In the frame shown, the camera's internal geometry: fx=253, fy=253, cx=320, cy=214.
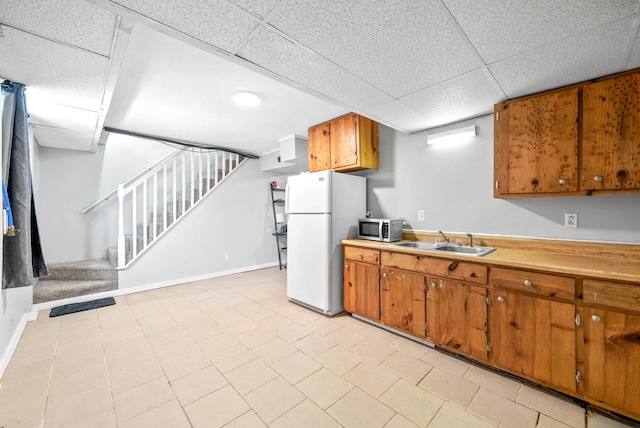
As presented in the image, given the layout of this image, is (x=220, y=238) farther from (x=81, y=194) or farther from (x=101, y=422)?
(x=101, y=422)

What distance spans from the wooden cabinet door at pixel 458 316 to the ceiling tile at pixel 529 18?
166cm

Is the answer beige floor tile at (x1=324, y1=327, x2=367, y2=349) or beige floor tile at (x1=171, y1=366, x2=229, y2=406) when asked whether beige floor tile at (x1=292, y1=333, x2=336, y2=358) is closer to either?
beige floor tile at (x1=324, y1=327, x2=367, y2=349)

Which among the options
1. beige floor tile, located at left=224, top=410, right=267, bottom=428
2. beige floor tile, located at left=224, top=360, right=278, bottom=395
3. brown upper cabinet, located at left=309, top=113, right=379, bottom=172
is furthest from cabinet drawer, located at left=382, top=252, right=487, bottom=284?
beige floor tile, located at left=224, top=410, right=267, bottom=428

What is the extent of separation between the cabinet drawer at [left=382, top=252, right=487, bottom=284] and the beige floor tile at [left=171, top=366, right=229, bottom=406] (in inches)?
68.8

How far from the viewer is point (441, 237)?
2.80 m

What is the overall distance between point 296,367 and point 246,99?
2583 millimetres

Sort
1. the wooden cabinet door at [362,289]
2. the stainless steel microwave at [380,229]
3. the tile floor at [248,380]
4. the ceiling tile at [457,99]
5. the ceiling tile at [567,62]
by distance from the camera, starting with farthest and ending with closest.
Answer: the stainless steel microwave at [380,229] < the wooden cabinet door at [362,289] < the ceiling tile at [457,99] < the tile floor at [248,380] < the ceiling tile at [567,62]

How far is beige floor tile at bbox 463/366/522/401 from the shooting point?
1730 mm

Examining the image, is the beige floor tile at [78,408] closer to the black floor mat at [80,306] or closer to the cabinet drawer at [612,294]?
the black floor mat at [80,306]

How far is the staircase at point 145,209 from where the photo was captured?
3.54 metres

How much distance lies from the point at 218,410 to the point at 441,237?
252 centimetres

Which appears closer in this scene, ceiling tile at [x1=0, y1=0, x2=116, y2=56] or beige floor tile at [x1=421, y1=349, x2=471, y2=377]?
ceiling tile at [x1=0, y1=0, x2=116, y2=56]

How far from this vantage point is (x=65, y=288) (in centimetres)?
332

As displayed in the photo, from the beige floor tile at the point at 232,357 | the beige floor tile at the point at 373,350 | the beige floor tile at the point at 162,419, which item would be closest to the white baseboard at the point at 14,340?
the beige floor tile at the point at 162,419
